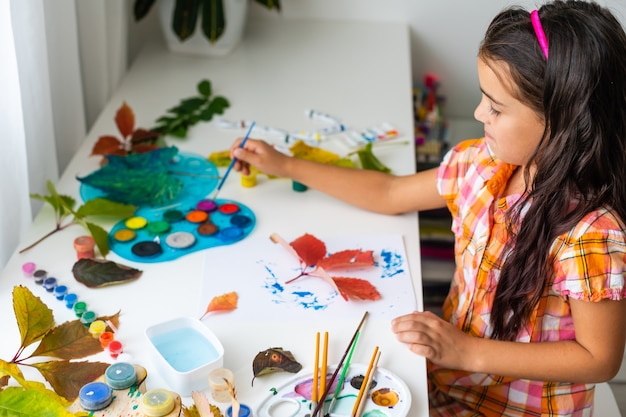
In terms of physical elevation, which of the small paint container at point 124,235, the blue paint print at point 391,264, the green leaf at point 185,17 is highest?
the green leaf at point 185,17

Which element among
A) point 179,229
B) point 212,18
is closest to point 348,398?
point 179,229

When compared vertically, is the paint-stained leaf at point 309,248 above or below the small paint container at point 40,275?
above

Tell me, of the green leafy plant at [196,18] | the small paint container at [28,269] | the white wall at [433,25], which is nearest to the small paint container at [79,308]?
the small paint container at [28,269]

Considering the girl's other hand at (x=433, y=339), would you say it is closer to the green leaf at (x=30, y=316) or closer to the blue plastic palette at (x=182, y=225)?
the blue plastic palette at (x=182, y=225)

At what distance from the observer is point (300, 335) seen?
1046mm

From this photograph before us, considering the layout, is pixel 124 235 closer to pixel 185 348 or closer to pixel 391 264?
pixel 185 348

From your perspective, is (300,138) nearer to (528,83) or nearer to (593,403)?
(528,83)

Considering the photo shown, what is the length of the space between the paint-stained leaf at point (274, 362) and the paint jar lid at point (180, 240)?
294 millimetres

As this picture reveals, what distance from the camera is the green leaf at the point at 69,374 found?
932 millimetres

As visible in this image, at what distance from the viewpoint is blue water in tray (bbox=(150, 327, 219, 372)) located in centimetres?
97

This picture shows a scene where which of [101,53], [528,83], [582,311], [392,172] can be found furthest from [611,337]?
[101,53]

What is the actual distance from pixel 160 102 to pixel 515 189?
34.0 inches

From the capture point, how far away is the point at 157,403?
90 centimetres

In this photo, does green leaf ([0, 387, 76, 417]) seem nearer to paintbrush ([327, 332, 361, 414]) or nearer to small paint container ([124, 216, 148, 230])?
paintbrush ([327, 332, 361, 414])
